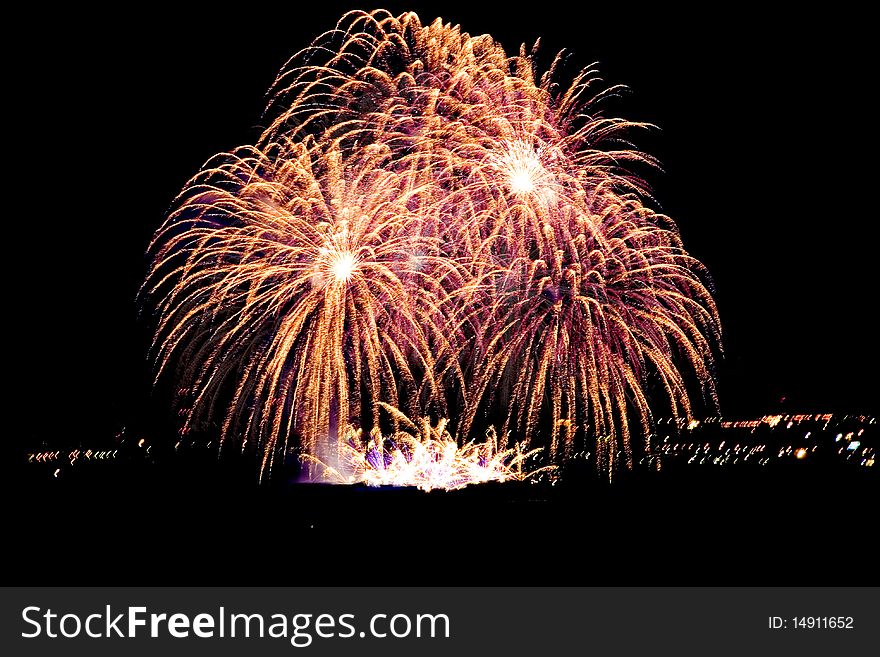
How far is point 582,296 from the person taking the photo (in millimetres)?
18453

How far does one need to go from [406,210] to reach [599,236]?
410cm

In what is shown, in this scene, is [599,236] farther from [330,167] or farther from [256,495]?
[256,495]

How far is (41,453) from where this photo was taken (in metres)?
56.1

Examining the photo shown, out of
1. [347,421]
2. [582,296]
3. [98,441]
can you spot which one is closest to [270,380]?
[347,421]

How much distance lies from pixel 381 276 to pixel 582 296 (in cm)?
441

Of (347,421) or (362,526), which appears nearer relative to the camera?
(362,526)

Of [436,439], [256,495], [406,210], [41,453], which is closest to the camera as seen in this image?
[406,210]

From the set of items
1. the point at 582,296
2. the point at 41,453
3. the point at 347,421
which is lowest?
the point at 347,421

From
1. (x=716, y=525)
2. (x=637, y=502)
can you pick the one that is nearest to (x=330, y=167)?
(x=637, y=502)

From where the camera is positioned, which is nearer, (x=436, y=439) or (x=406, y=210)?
(x=406, y=210)

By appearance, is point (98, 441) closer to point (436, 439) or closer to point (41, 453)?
point (41, 453)

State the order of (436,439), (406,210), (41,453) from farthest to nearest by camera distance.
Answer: (41,453) < (436,439) < (406,210)

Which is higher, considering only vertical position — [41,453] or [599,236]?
[41,453]

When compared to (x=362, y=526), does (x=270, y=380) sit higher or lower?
higher
